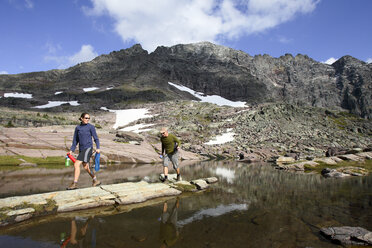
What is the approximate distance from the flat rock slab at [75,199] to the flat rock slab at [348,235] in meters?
7.28

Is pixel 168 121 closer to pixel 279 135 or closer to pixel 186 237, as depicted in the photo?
pixel 279 135

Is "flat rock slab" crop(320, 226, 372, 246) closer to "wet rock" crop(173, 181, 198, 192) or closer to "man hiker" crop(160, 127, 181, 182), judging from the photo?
"wet rock" crop(173, 181, 198, 192)

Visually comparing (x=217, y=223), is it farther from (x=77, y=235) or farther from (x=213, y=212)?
(x=77, y=235)

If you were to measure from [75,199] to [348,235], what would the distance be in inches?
399

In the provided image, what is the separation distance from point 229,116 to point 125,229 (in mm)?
92876

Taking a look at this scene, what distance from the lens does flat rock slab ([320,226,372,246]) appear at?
6.43 meters

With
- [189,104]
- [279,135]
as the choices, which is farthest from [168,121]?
[279,135]

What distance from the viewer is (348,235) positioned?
22.0 feet

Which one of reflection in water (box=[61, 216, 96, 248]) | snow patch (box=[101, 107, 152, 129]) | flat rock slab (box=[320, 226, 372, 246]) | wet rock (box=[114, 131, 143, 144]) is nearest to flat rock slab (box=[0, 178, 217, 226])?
reflection in water (box=[61, 216, 96, 248])

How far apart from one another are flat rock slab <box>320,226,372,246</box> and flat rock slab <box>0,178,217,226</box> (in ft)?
23.9

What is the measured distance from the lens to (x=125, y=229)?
6.92 meters

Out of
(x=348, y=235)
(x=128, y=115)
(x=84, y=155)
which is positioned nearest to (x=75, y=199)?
(x=84, y=155)

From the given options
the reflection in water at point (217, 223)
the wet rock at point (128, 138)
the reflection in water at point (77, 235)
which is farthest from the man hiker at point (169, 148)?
the wet rock at point (128, 138)

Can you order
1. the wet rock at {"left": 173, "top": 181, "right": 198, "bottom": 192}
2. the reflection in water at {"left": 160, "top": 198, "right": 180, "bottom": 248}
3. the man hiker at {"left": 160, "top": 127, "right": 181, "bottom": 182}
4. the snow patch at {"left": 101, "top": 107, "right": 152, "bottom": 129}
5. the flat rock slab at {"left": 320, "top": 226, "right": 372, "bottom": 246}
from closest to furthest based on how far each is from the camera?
the reflection in water at {"left": 160, "top": 198, "right": 180, "bottom": 248}
the flat rock slab at {"left": 320, "top": 226, "right": 372, "bottom": 246}
the wet rock at {"left": 173, "top": 181, "right": 198, "bottom": 192}
the man hiker at {"left": 160, "top": 127, "right": 181, "bottom": 182}
the snow patch at {"left": 101, "top": 107, "right": 152, "bottom": 129}
